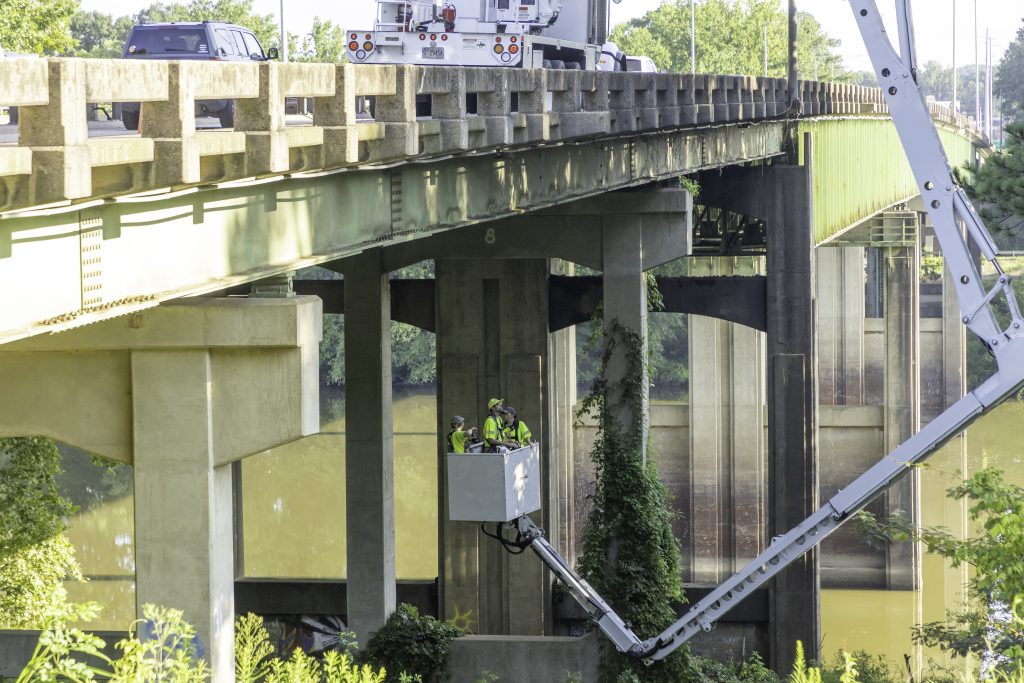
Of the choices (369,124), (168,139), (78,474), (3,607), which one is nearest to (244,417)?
(369,124)

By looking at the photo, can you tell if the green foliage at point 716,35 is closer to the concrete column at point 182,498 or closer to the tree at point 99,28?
the tree at point 99,28

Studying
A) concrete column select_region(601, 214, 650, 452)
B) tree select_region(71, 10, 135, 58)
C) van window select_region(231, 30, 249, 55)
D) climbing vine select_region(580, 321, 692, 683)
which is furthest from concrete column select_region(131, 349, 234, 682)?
tree select_region(71, 10, 135, 58)

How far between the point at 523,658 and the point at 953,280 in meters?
9.54

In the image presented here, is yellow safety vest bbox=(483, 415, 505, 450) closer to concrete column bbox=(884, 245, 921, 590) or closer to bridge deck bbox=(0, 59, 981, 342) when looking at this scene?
bridge deck bbox=(0, 59, 981, 342)

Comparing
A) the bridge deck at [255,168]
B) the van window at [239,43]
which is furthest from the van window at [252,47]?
the bridge deck at [255,168]

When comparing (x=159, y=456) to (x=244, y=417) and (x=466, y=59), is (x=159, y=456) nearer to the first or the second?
(x=244, y=417)

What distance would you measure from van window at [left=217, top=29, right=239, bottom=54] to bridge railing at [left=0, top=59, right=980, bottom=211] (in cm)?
367

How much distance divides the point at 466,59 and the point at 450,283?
4058 millimetres

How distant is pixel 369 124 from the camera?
11.5m

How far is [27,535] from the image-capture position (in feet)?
70.3

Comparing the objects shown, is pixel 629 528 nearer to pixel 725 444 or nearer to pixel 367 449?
pixel 367 449

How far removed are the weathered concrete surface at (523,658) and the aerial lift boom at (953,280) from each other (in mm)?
3640

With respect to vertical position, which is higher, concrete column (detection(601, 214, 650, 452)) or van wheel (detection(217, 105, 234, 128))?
van wheel (detection(217, 105, 234, 128))

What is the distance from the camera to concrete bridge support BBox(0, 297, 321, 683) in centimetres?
1062
